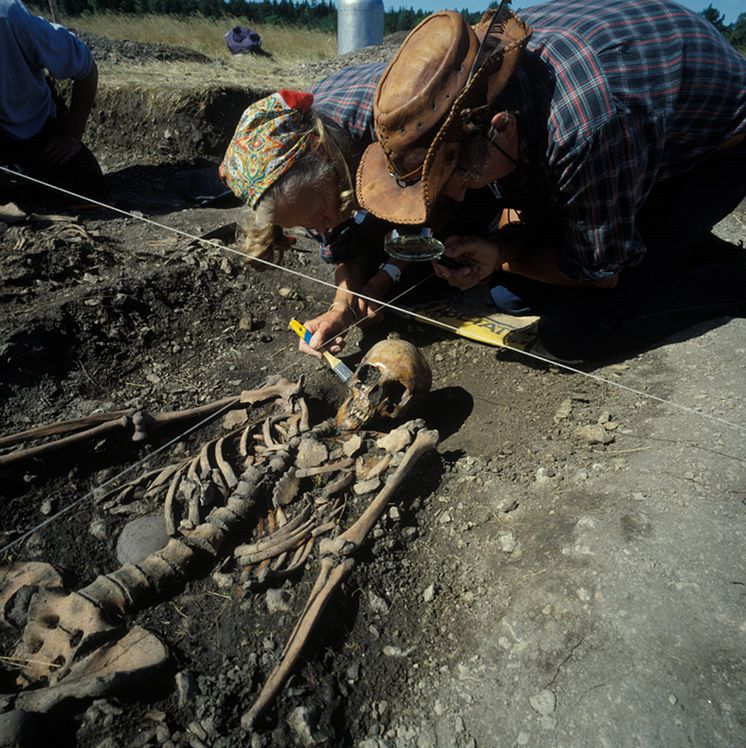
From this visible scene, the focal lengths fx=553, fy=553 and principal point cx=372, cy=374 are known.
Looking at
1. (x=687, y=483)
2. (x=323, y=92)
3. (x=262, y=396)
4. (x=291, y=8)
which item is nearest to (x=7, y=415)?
(x=262, y=396)

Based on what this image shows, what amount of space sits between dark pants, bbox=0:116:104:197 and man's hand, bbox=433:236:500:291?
5034 millimetres

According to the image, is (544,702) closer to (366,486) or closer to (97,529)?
(366,486)

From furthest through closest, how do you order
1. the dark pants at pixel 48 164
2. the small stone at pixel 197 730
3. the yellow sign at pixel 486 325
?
the dark pants at pixel 48 164
the yellow sign at pixel 486 325
the small stone at pixel 197 730

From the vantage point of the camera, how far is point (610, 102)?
2.17 m

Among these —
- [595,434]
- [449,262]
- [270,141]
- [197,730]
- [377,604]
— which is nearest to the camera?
[197,730]

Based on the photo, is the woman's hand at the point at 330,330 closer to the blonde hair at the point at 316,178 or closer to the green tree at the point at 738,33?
the blonde hair at the point at 316,178

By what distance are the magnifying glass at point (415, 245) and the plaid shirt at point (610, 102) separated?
20.3 inches

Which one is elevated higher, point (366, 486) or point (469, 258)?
point (469, 258)

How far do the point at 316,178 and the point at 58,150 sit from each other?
15.9 ft

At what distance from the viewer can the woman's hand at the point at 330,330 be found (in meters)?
3.58

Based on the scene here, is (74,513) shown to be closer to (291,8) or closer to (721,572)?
(721,572)

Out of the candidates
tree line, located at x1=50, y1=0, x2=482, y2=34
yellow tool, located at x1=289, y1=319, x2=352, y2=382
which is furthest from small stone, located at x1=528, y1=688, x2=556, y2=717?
tree line, located at x1=50, y1=0, x2=482, y2=34

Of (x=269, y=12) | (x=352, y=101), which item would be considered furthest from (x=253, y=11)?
(x=352, y=101)

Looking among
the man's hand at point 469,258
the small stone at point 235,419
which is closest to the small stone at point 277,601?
the small stone at point 235,419
